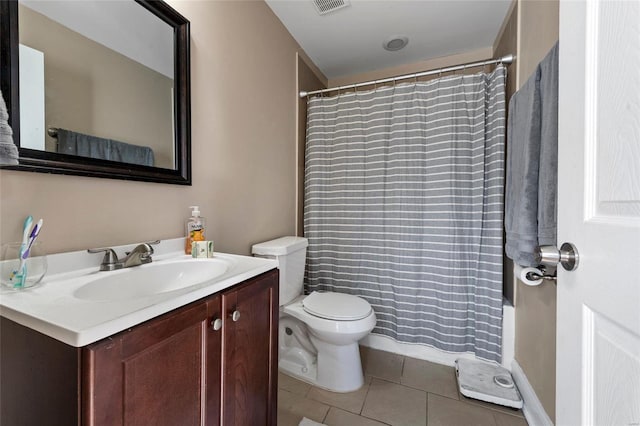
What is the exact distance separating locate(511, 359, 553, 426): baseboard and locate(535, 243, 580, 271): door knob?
104cm

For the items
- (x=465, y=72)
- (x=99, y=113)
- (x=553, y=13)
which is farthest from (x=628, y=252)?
(x=465, y=72)

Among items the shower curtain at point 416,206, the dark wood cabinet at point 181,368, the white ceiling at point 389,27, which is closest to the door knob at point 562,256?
the dark wood cabinet at point 181,368

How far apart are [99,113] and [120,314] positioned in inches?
29.3

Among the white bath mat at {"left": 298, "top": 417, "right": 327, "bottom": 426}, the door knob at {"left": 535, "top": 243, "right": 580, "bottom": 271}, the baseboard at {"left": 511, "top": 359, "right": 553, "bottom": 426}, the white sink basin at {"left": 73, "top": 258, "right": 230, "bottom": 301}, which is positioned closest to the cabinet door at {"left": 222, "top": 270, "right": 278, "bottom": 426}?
the white sink basin at {"left": 73, "top": 258, "right": 230, "bottom": 301}

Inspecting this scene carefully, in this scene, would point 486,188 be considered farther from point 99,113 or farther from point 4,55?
point 4,55

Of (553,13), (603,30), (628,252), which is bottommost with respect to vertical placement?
(628,252)

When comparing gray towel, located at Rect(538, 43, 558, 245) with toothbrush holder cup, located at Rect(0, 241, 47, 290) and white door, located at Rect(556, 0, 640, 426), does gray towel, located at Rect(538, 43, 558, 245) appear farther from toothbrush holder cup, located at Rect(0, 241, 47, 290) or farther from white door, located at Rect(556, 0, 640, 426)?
toothbrush holder cup, located at Rect(0, 241, 47, 290)

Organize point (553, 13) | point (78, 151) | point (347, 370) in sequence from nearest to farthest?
point (78, 151) → point (553, 13) → point (347, 370)

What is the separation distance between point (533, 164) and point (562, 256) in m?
0.73

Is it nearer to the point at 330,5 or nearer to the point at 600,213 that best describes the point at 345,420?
the point at 600,213

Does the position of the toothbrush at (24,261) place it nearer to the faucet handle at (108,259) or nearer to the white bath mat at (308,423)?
the faucet handle at (108,259)

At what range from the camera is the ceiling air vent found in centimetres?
157

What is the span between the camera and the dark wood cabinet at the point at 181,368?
1.44 ft

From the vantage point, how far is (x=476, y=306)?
161 cm
